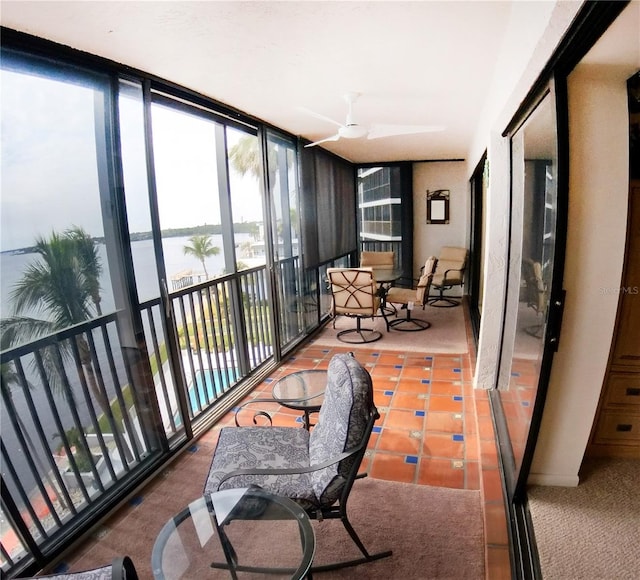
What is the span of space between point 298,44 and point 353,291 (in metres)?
2.62

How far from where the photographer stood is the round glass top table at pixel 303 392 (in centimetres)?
209

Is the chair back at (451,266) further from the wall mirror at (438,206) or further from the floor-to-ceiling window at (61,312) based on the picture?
the floor-to-ceiling window at (61,312)

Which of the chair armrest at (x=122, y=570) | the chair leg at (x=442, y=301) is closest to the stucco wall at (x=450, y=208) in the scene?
the chair leg at (x=442, y=301)

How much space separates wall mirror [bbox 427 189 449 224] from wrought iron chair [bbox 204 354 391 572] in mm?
5048

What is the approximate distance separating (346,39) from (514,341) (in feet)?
6.90

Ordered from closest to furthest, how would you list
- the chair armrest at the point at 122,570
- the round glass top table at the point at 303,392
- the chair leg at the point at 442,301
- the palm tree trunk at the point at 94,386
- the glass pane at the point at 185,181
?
1. the chair armrest at the point at 122,570
2. the palm tree trunk at the point at 94,386
3. the round glass top table at the point at 303,392
4. the glass pane at the point at 185,181
5. the chair leg at the point at 442,301

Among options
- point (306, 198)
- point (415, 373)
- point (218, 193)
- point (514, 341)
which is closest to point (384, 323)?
point (415, 373)

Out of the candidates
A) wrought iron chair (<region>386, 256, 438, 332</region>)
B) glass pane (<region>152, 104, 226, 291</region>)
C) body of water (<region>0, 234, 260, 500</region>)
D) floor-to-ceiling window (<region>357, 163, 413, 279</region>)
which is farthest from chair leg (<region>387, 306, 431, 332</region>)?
body of water (<region>0, 234, 260, 500</region>)

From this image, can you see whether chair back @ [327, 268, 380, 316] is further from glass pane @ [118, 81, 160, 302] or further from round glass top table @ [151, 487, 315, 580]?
round glass top table @ [151, 487, 315, 580]

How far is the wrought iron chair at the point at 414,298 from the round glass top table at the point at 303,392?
2.31m

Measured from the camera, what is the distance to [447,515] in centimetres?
179

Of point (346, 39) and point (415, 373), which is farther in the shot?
point (415, 373)

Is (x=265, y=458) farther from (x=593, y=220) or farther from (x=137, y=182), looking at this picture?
(x=593, y=220)

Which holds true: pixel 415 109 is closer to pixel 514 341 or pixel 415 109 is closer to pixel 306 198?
pixel 306 198
